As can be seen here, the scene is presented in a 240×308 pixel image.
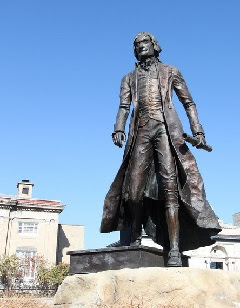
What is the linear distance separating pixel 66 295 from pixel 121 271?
2.53ft

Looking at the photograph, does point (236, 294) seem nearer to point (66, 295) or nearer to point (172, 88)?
point (66, 295)

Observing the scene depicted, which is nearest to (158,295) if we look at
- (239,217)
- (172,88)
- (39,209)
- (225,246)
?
(172,88)

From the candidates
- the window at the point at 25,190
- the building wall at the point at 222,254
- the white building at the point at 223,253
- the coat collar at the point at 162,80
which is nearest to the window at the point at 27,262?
the window at the point at 25,190

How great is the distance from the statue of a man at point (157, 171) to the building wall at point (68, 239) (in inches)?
1677

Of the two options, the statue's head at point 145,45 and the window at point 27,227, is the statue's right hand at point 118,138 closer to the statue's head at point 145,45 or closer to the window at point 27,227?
the statue's head at point 145,45

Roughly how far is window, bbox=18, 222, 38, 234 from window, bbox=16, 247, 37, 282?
5.82ft

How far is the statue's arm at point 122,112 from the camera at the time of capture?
6215mm

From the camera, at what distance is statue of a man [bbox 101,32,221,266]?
564 centimetres

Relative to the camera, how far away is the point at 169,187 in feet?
18.5

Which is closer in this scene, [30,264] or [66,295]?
[66,295]

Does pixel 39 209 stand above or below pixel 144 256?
above

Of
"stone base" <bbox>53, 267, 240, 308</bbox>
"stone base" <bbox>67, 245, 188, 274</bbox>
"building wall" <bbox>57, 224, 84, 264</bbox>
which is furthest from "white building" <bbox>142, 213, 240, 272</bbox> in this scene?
"stone base" <bbox>53, 267, 240, 308</bbox>

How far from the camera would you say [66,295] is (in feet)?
16.8

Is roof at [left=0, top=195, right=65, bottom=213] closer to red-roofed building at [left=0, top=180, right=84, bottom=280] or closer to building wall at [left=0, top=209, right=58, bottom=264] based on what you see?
red-roofed building at [left=0, top=180, right=84, bottom=280]
